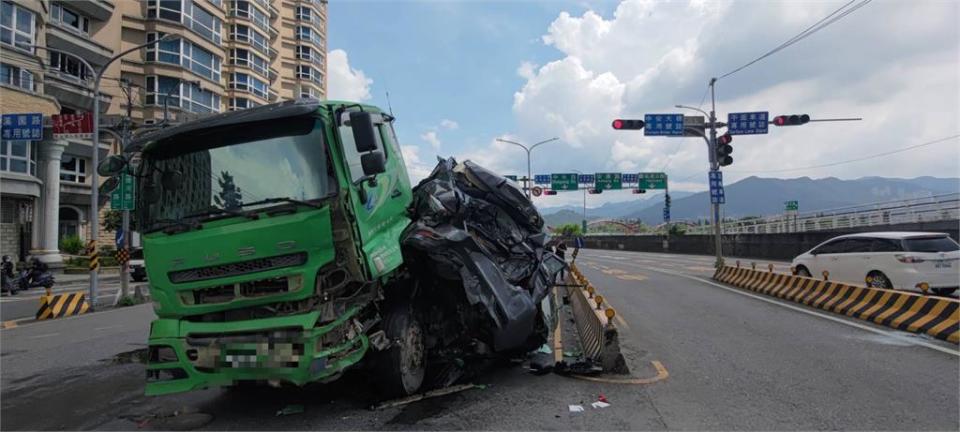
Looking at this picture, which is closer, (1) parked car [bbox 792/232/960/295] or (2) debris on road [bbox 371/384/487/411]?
(2) debris on road [bbox 371/384/487/411]

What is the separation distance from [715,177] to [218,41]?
3938 centimetres

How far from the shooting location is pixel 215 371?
4.43 metres

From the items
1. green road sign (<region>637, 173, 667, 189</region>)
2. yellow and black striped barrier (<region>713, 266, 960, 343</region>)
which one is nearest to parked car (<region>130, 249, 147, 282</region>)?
yellow and black striped barrier (<region>713, 266, 960, 343</region>)

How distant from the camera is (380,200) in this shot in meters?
5.26

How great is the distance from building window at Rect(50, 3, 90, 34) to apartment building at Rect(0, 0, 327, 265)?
0.22ft

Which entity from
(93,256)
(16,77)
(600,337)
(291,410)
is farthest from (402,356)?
(16,77)

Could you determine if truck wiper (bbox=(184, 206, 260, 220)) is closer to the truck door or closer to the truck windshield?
the truck windshield

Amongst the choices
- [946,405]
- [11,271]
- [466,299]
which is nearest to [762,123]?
[946,405]

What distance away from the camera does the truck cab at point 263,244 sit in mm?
4395

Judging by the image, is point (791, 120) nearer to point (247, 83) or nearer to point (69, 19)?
point (69, 19)

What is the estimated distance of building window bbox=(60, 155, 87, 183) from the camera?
3249 centimetres

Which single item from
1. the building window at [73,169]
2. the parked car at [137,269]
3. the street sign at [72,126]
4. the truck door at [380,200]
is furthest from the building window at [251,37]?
the truck door at [380,200]

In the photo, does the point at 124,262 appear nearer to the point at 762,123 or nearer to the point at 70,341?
the point at 70,341

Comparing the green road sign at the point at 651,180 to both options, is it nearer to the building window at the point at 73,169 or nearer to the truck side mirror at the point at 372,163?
the building window at the point at 73,169
